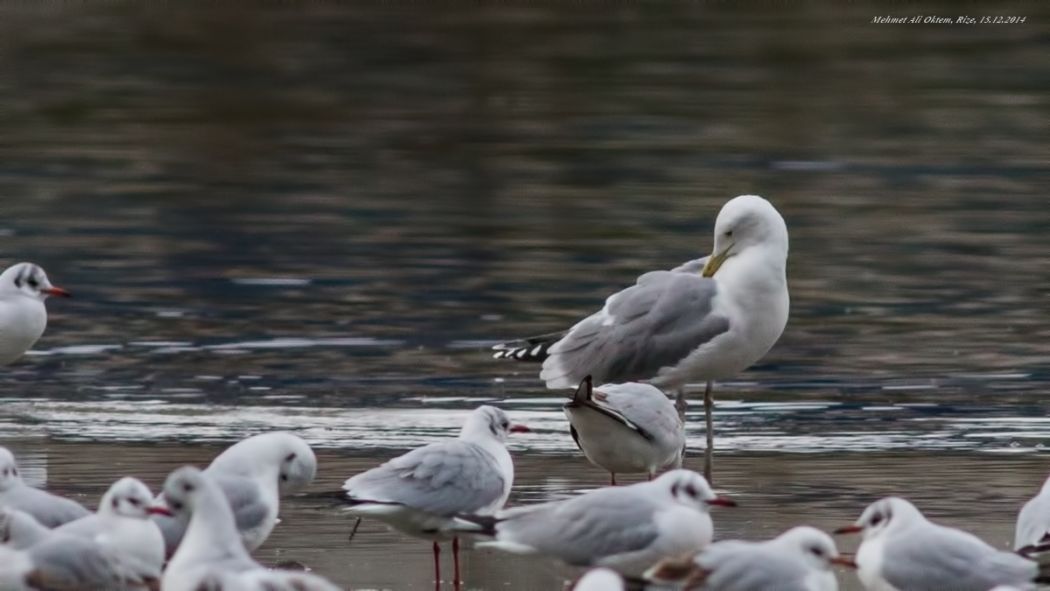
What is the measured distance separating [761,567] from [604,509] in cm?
92

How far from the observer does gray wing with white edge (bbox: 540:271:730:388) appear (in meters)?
10.6

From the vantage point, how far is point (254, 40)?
32.9 m

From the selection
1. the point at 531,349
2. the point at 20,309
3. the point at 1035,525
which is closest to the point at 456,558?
the point at 1035,525

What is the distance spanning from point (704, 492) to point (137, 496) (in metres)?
1.86

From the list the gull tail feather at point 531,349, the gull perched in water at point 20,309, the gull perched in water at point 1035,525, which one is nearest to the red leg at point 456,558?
the gull perched in water at point 1035,525

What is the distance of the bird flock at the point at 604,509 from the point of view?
23.0ft

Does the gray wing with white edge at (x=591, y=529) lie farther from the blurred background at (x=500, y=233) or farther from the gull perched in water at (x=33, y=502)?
the gull perched in water at (x=33, y=502)

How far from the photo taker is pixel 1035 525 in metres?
7.97

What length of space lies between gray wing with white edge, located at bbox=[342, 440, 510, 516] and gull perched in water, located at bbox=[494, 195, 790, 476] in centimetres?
206

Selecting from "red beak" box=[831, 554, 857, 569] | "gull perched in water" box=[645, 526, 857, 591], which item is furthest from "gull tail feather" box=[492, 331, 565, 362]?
"gull perched in water" box=[645, 526, 857, 591]

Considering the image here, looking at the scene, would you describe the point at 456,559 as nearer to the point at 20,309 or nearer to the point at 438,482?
the point at 438,482

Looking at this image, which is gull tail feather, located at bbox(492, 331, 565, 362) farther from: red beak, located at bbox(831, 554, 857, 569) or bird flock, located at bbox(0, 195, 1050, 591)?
red beak, located at bbox(831, 554, 857, 569)

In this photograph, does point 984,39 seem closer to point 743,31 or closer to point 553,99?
point 743,31

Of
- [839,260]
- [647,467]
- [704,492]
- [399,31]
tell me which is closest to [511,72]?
[399,31]
